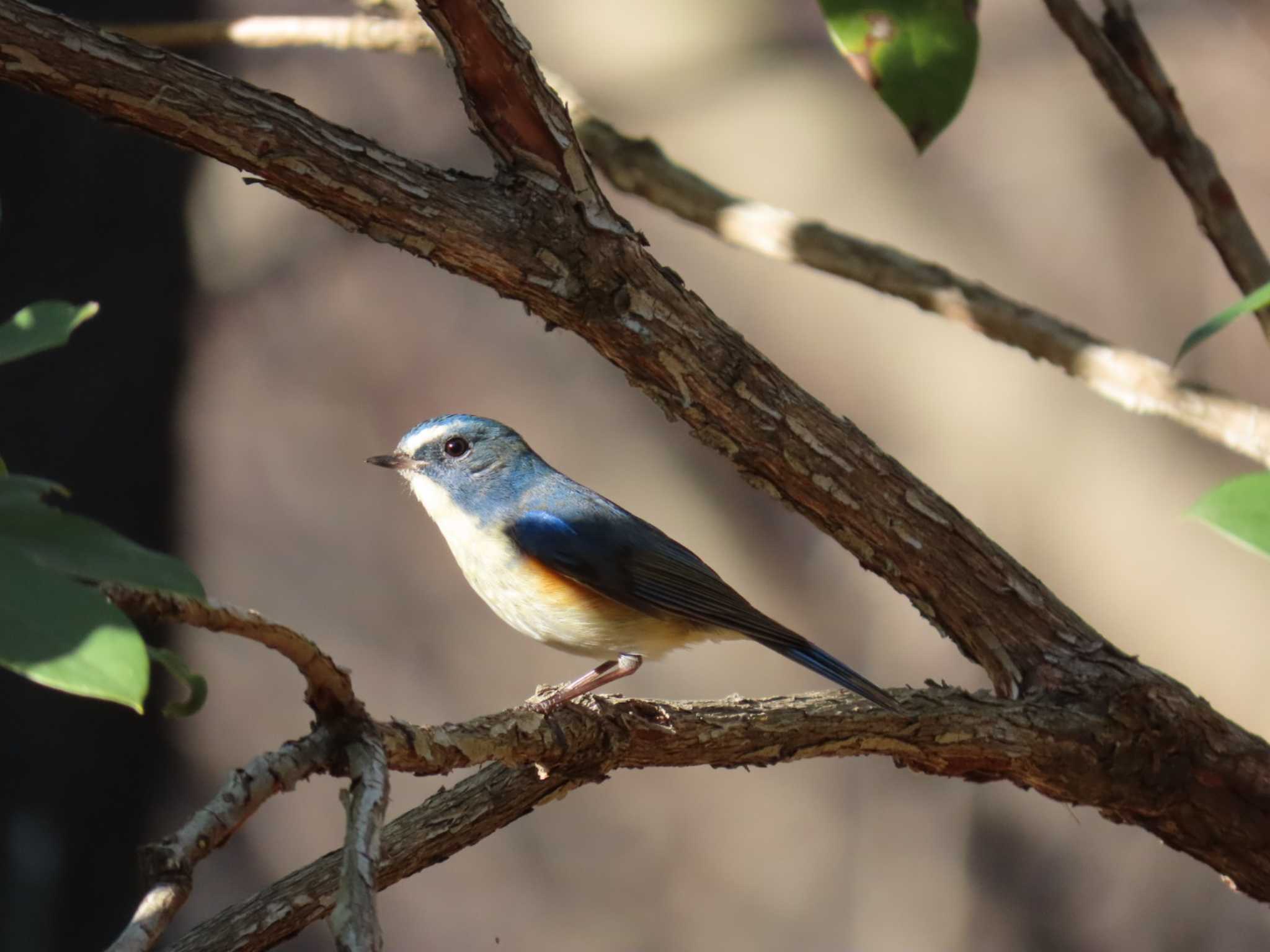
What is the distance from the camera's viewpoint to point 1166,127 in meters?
2.57

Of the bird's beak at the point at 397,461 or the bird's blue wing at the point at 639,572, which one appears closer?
the bird's blue wing at the point at 639,572

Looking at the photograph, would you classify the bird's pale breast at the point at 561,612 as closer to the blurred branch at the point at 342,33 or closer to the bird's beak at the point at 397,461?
the bird's beak at the point at 397,461

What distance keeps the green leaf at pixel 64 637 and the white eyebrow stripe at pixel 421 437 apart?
2.43 m

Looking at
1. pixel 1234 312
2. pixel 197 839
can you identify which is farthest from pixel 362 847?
pixel 1234 312

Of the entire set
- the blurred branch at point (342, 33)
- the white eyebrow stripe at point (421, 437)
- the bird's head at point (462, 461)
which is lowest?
the bird's head at point (462, 461)

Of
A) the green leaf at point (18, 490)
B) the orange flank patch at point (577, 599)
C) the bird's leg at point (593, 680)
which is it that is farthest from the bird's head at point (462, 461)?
the green leaf at point (18, 490)

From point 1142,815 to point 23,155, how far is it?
15.3ft

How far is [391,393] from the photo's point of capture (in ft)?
15.2

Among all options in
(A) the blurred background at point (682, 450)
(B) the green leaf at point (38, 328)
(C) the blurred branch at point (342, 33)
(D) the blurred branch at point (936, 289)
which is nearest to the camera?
(B) the green leaf at point (38, 328)

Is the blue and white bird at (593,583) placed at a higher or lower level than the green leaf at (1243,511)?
higher

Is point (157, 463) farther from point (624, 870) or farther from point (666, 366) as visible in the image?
point (666, 366)

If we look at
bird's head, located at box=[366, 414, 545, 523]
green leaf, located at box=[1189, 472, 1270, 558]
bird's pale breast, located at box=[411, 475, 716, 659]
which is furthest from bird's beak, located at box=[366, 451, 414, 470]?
green leaf, located at box=[1189, 472, 1270, 558]

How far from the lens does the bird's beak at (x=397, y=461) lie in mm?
3124

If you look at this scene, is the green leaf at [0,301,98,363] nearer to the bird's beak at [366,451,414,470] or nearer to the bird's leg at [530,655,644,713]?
the bird's leg at [530,655,644,713]
